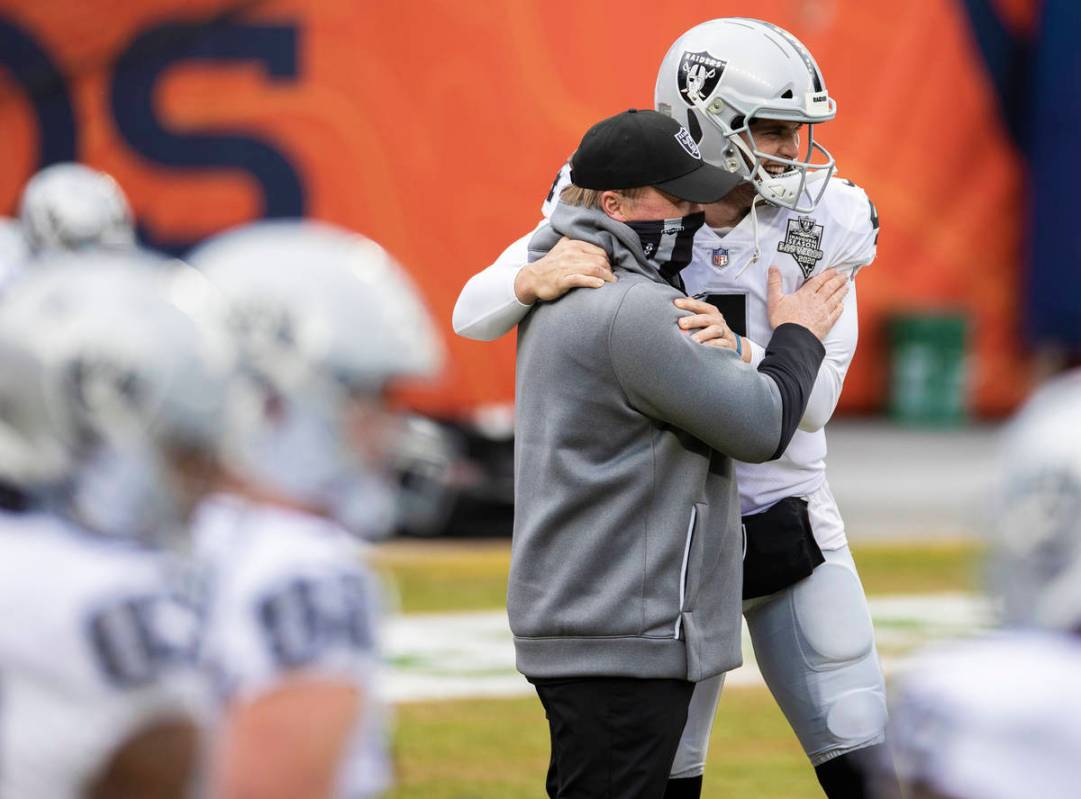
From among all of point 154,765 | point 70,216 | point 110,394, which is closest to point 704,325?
point 110,394

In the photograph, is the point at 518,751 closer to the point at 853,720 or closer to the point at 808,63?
the point at 853,720

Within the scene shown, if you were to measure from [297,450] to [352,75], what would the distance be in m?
8.94

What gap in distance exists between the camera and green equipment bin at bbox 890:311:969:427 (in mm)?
11797

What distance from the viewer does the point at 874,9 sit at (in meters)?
11.7

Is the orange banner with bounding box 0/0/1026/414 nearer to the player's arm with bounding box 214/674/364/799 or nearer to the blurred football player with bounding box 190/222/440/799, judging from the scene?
the blurred football player with bounding box 190/222/440/799

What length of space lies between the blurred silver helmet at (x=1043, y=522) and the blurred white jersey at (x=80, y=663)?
941 mm

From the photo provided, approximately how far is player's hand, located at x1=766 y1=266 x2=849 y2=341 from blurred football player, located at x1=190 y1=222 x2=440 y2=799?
50.5 inches

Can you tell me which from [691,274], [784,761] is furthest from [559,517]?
[784,761]

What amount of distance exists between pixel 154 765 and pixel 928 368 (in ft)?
34.4

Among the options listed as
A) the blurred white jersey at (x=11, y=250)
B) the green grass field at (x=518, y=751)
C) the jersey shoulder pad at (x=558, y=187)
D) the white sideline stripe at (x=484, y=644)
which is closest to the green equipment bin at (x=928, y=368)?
the white sideline stripe at (x=484, y=644)

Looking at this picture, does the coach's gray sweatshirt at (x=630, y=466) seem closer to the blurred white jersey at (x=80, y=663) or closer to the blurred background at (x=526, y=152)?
the blurred white jersey at (x=80, y=663)

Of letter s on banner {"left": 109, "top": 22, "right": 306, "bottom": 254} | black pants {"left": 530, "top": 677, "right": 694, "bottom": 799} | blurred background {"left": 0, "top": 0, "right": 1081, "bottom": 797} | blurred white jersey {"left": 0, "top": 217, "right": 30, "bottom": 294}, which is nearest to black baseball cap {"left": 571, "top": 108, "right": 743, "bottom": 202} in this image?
black pants {"left": 530, "top": 677, "right": 694, "bottom": 799}

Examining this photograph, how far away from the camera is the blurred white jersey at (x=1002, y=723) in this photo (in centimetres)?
190

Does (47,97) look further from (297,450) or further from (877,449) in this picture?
(297,450)
